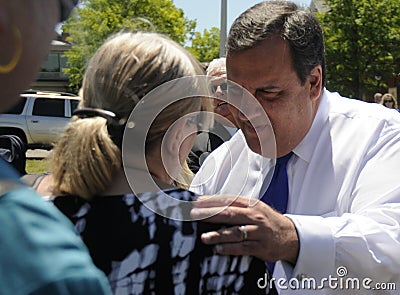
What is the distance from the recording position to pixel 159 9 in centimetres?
2488

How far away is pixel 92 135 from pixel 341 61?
3147 cm

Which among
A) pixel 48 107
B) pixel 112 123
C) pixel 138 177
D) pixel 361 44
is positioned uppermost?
pixel 112 123

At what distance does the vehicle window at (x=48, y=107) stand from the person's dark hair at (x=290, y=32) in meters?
17.8

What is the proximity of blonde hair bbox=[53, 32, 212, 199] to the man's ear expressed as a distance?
3.20ft

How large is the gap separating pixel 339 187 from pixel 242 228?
0.78m

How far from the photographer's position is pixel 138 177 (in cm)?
152

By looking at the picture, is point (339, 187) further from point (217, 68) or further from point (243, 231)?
point (217, 68)

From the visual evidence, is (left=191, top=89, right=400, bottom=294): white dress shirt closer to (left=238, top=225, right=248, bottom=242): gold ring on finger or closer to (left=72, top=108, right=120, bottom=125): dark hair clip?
(left=238, top=225, right=248, bottom=242): gold ring on finger

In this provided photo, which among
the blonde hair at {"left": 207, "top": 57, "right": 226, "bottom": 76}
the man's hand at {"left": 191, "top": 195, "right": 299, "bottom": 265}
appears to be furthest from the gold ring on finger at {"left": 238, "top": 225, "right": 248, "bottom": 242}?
the blonde hair at {"left": 207, "top": 57, "right": 226, "bottom": 76}

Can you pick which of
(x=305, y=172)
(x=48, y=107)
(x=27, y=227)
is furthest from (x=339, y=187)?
(x=48, y=107)

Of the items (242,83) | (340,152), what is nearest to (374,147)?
(340,152)

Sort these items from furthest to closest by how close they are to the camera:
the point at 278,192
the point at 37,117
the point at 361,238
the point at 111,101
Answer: the point at 37,117, the point at 278,192, the point at 361,238, the point at 111,101

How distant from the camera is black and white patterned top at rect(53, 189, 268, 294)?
1.44 metres

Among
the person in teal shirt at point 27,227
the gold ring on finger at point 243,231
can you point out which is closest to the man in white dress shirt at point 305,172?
the gold ring on finger at point 243,231
